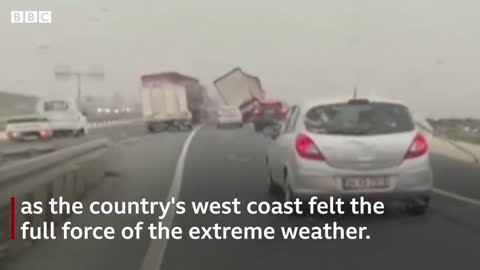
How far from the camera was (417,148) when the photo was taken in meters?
9.70

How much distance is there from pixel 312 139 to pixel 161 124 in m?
39.9

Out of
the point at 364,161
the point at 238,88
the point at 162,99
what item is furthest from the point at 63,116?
the point at 364,161

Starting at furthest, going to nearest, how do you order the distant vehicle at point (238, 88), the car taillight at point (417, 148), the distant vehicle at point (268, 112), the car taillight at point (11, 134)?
1. the distant vehicle at point (238, 88)
2. the distant vehicle at point (268, 112)
3. the car taillight at point (11, 134)
4. the car taillight at point (417, 148)

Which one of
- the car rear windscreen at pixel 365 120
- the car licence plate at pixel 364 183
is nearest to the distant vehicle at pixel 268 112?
the car rear windscreen at pixel 365 120

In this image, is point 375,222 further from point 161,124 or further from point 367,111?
point 161,124

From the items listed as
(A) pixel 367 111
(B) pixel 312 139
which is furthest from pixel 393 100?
(B) pixel 312 139

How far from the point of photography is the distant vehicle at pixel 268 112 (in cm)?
4547

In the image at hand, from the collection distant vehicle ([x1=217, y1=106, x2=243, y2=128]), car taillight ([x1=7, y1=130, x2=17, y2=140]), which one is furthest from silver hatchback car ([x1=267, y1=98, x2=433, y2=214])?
distant vehicle ([x1=217, y1=106, x2=243, y2=128])

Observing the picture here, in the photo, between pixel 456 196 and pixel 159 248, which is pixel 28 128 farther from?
pixel 159 248

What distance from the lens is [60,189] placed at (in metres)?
9.98

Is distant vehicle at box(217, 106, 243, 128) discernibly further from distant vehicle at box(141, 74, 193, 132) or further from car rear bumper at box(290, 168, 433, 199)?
car rear bumper at box(290, 168, 433, 199)

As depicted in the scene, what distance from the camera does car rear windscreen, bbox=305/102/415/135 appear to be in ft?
32.2

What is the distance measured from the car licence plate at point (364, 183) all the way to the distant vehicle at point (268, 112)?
34600 mm

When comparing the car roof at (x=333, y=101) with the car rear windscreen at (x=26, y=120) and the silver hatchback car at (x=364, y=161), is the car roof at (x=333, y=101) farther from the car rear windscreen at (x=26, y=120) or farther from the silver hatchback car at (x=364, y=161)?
the car rear windscreen at (x=26, y=120)
